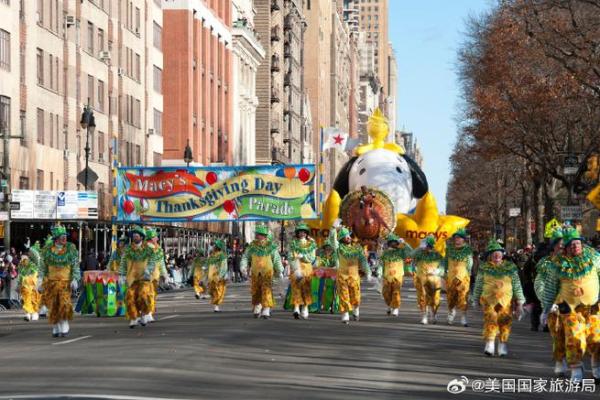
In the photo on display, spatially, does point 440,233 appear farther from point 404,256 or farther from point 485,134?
point 404,256

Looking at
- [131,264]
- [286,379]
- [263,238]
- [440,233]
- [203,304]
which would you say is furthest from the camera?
[440,233]

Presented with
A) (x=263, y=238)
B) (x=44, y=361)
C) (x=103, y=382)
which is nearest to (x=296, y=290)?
(x=263, y=238)

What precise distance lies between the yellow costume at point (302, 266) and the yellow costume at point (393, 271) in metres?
1.55

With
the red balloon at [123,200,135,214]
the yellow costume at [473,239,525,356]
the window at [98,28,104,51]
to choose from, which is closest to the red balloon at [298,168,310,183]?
the red balloon at [123,200,135,214]

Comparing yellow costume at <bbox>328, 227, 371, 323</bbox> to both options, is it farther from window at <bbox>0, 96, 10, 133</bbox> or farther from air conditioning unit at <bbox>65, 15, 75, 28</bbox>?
air conditioning unit at <bbox>65, 15, 75, 28</bbox>

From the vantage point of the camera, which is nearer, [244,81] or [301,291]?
[301,291]

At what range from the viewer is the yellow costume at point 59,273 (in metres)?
23.5

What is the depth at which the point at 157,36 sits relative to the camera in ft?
248

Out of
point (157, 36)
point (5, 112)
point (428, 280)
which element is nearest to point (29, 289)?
point (428, 280)

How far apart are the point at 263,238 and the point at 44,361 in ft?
35.8

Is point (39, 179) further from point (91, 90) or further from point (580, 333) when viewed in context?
point (580, 333)

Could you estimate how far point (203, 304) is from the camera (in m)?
36.5

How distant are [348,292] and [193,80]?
54.7 metres

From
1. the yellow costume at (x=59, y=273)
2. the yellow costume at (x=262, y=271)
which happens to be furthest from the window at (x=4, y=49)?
the yellow costume at (x=59, y=273)
